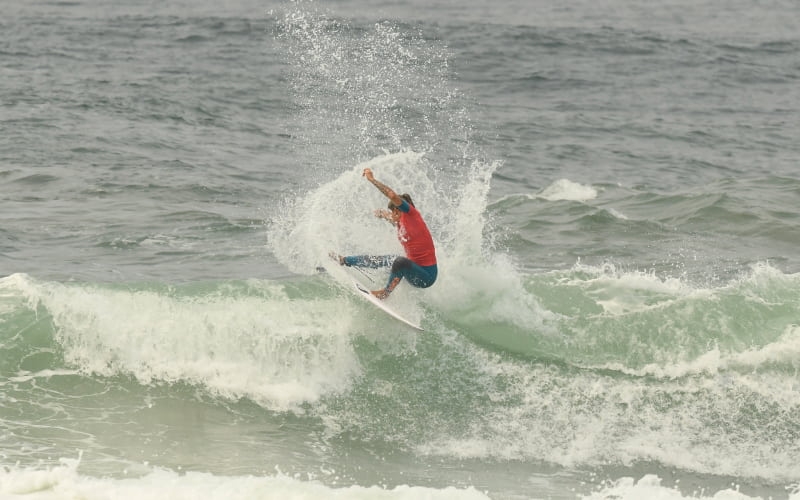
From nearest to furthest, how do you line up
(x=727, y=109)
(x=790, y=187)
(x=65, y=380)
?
(x=65, y=380) → (x=790, y=187) → (x=727, y=109)

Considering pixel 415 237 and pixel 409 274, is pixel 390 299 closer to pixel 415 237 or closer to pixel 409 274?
pixel 409 274

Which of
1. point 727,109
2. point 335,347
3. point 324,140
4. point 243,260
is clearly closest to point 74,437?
point 335,347

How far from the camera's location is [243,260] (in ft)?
56.1

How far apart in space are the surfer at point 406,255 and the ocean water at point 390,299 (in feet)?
2.11

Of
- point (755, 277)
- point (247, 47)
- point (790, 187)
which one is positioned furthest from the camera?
point (247, 47)

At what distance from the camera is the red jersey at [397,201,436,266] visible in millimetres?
12297

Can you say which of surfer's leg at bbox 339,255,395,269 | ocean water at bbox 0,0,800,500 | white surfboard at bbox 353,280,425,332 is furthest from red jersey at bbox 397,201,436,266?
ocean water at bbox 0,0,800,500

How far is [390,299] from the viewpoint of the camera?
42.6 feet

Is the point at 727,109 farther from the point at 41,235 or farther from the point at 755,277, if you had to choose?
the point at 41,235

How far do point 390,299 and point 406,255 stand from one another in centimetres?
68

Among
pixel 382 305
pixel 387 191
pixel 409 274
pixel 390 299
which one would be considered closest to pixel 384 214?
pixel 387 191

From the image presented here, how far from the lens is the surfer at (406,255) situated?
12.2 metres

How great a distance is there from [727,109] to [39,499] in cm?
2739

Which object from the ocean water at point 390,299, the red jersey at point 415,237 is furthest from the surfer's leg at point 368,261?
the ocean water at point 390,299
